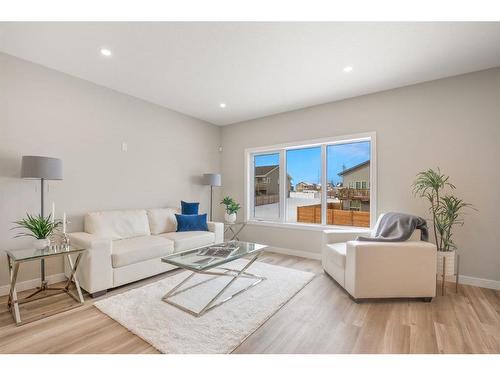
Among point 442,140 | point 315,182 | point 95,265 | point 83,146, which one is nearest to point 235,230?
point 315,182

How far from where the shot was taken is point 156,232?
3670mm

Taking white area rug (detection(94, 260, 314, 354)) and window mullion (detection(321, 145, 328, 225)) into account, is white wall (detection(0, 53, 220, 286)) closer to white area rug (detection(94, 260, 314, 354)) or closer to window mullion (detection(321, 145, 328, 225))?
white area rug (detection(94, 260, 314, 354))

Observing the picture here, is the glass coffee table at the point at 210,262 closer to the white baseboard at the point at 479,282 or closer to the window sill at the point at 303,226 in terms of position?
the window sill at the point at 303,226

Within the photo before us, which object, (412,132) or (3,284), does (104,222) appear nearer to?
(3,284)

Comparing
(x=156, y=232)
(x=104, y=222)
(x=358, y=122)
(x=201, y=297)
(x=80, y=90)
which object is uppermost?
(x=80, y=90)

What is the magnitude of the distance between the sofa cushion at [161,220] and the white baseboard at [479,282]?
13.5ft

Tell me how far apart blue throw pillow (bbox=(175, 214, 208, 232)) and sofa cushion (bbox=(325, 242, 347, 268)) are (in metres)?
2.01

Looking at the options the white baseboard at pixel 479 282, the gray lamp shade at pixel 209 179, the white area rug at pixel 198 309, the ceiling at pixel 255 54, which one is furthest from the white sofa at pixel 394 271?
the gray lamp shade at pixel 209 179

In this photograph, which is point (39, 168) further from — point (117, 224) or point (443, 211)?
point (443, 211)

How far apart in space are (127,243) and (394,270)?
3148mm

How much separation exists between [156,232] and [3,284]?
5.59 ft

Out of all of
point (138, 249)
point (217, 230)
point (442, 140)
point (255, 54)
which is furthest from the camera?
point (217, 230)

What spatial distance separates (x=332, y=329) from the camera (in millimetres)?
1926
